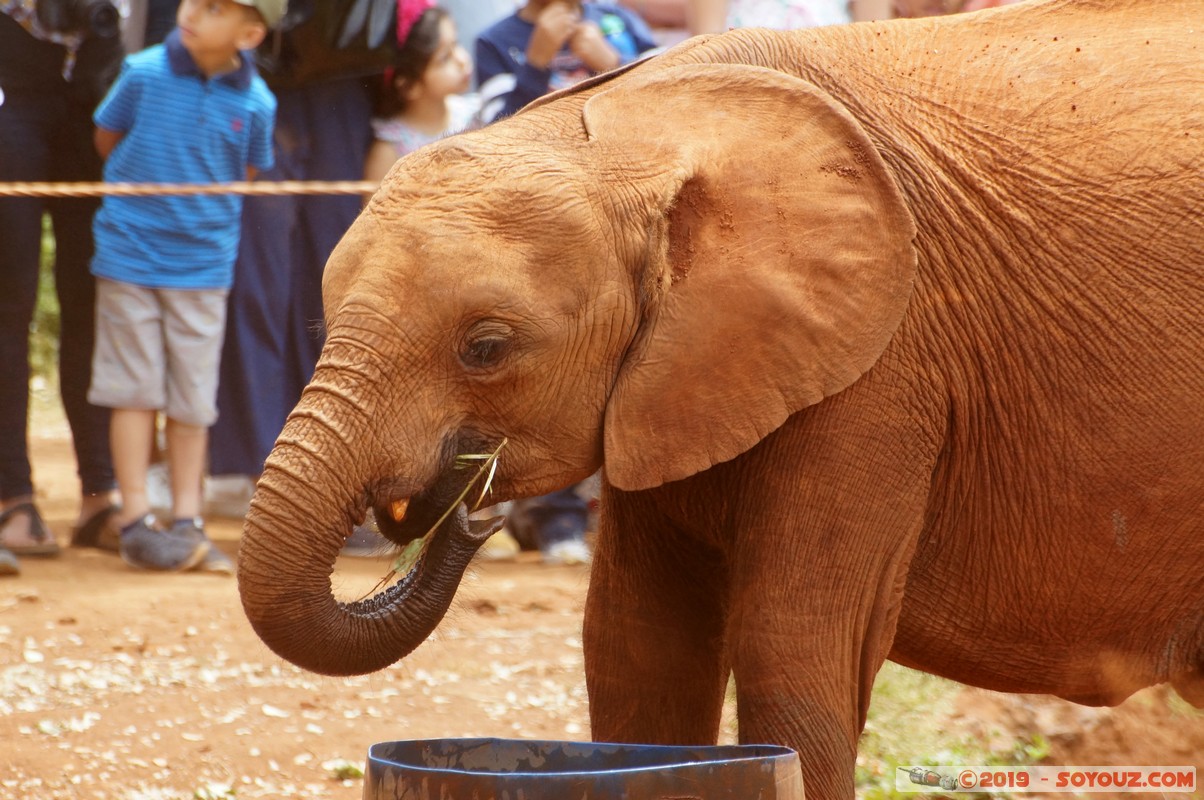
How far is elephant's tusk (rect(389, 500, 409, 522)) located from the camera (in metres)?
3.43

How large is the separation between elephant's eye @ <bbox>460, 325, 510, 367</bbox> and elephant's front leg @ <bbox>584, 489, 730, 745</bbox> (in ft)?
2.30

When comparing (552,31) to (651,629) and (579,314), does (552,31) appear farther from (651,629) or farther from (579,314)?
(579,314)

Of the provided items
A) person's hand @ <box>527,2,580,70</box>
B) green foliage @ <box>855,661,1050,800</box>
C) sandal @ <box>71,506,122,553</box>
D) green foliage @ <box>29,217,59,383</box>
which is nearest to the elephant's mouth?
green foliage @ <box>855,661,1050,800</box>

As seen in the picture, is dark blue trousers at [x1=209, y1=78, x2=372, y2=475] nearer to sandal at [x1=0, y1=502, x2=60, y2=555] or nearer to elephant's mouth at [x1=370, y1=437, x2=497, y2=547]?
sandal at [x1=0, y1=502, x2=60, y2=555]

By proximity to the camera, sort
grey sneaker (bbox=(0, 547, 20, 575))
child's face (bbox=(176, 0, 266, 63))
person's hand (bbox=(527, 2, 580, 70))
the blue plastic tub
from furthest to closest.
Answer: person's hand (bbox=(527, 2, 580, 70))
child's face (bbox=(176, 0, 266, 63))
grey sneaker (bbox=(0, 547, 20, 575))
the blue plastic tub

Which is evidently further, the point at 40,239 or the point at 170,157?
the point at 40,239

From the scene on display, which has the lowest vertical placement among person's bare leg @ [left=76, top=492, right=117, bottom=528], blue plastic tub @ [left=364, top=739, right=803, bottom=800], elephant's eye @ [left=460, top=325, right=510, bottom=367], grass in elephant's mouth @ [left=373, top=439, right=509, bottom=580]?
person's bare leg @ [left=76, top=492, right=117, bottom=528]

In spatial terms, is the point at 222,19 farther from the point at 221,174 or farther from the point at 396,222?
the point at 396,222

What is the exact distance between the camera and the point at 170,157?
7918 mm

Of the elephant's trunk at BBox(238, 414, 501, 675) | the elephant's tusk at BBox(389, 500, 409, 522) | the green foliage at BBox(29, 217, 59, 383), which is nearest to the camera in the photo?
the elephant's trunk at BBox(238, 414, 501, 675)

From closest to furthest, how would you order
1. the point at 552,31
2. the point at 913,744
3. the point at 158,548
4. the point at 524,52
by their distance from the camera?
the point at 913,744, the point at 158,548, the point at 552,31, the point at 524,52

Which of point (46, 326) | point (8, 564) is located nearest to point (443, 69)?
point (8, 564)

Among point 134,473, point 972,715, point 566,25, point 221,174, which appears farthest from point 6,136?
point 972,715

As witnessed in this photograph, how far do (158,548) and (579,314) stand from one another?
495 cm
